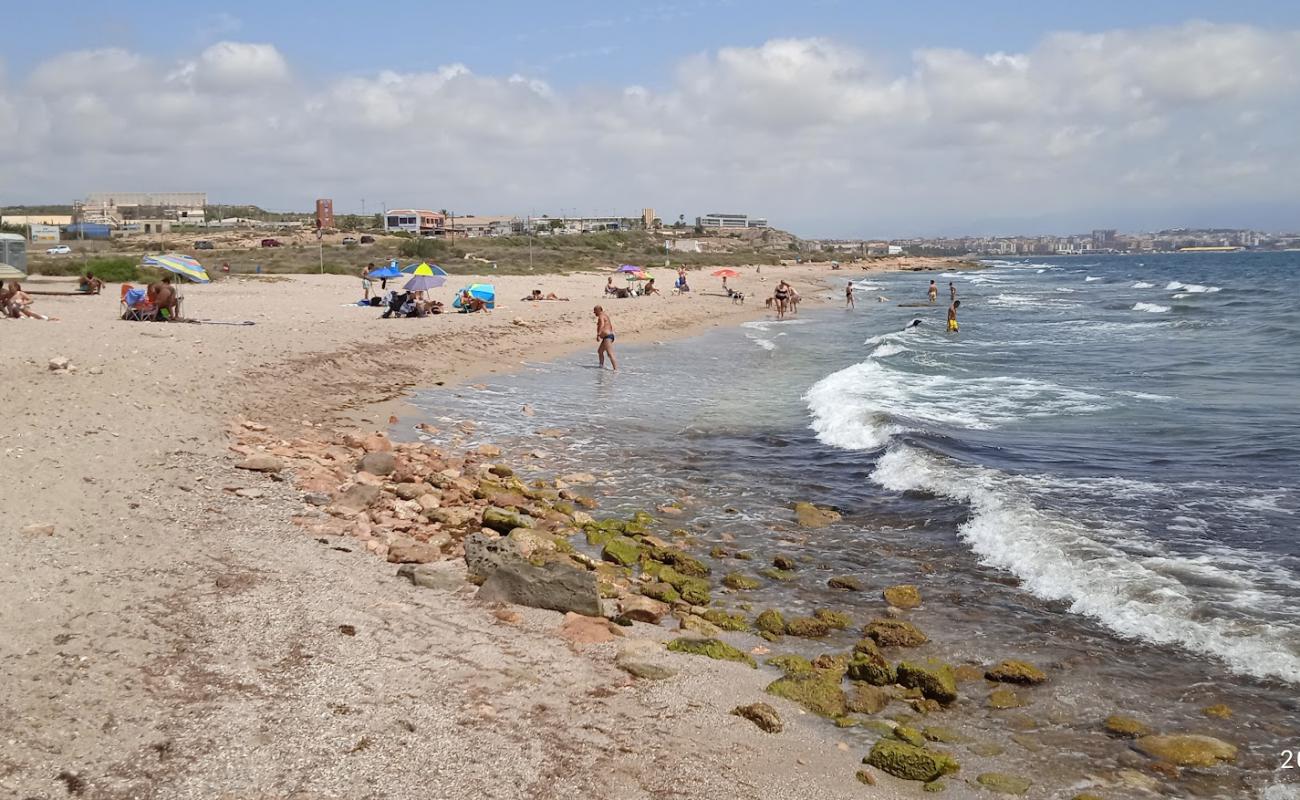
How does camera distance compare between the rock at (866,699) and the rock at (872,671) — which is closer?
the rock at (866,699)

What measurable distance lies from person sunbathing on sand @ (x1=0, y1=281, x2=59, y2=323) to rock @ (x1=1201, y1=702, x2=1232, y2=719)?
22.1 meters

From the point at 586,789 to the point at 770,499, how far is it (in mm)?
7100

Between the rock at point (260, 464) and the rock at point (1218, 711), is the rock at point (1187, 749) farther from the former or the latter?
the rock at point (260, 464)

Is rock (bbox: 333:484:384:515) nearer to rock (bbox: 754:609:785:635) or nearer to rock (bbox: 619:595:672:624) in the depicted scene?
rock (bbox: 619:595:672:624)

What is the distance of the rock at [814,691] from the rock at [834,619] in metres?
1.09

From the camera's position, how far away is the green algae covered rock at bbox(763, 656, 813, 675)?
21.8 ft

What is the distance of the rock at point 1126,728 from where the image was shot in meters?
5.88

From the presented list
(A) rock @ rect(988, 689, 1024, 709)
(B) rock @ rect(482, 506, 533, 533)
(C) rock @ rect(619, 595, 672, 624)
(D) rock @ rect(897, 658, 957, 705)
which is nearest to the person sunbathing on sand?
(B) rock @ rect(482, 506, 533, 533)

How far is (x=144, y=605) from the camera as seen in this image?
20.0 ft

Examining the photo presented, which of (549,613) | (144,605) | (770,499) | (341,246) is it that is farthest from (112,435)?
(341,246)

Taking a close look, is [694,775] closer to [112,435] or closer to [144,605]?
[144,605]

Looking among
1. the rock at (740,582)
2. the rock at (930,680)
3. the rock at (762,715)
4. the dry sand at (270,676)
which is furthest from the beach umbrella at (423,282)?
the rock at (762,715)

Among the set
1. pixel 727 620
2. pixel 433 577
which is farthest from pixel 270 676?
pixel 727 620

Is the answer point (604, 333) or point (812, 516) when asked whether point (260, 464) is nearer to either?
point (812, 516)
